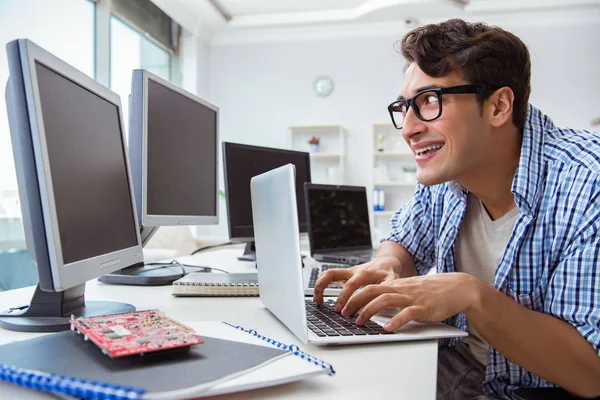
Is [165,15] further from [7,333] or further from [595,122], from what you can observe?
[7,333]

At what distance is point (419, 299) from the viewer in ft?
2.68

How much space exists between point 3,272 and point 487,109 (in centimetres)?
293

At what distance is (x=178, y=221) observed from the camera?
1.43 m

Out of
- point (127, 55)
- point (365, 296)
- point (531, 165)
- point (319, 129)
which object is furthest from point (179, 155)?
point (319, 129)

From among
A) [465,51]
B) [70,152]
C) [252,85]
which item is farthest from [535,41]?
[70,152]

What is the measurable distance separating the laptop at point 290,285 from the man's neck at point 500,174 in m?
0.43

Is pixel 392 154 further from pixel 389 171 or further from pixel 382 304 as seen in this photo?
pixel 382 304

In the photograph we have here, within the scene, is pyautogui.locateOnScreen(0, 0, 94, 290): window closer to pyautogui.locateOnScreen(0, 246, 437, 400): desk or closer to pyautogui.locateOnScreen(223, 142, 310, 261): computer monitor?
pyautogui.locateOnScreen(223, 142, 310, 261): computer monitor

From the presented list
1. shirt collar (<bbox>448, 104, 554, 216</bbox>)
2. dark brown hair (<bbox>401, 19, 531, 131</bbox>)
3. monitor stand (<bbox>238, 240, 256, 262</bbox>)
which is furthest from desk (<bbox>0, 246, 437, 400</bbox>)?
monitor stand (<bbox>238, 240, 256, 262</bbox>)

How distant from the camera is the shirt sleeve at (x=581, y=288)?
2.68ft

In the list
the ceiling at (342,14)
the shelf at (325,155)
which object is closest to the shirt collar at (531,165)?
the ceiling at (342,14)

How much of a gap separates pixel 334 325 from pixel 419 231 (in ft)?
2.29

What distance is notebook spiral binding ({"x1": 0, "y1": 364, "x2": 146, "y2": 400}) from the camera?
0.47 meters

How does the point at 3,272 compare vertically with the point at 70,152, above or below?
below
